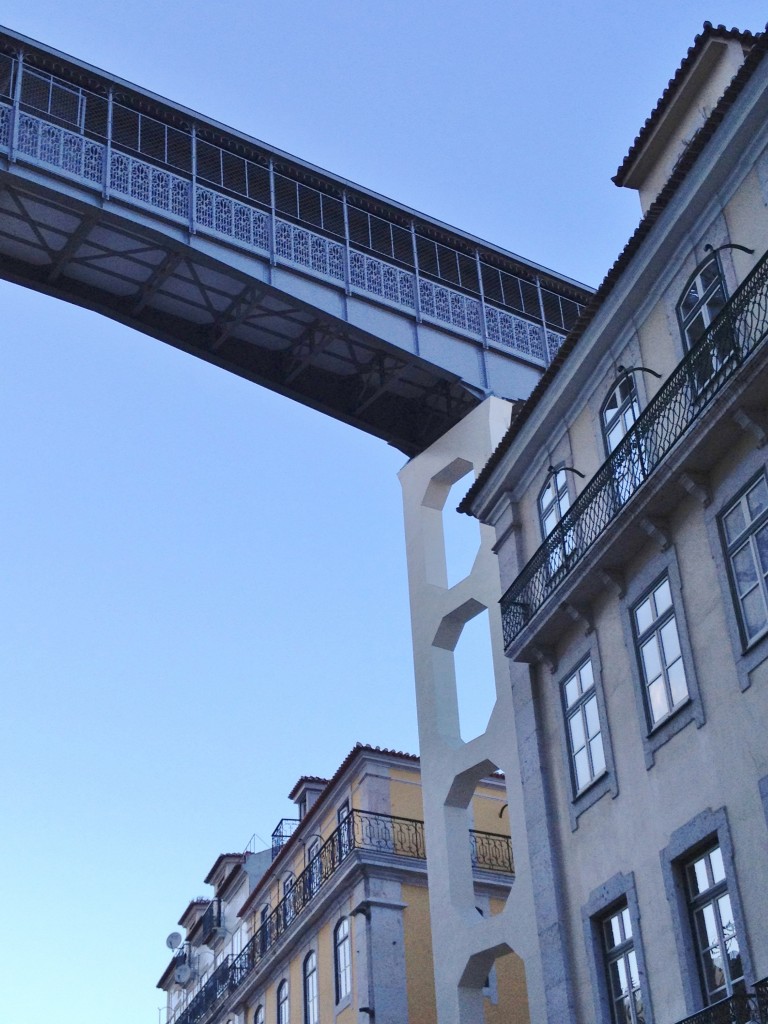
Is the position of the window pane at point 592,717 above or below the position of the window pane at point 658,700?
above

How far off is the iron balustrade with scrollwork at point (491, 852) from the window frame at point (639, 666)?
38.3 feet

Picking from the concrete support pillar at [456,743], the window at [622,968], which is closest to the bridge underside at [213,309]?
the concrete support pillar at [456,743]

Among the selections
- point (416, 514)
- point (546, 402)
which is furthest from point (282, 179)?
point (546, 402)

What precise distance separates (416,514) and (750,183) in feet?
40.7

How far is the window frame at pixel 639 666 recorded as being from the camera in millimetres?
15410

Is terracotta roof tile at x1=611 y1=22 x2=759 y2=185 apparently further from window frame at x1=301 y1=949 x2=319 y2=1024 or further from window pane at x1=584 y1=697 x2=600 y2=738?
window frame at x1=301 y1=949 x2=319 y2=1024

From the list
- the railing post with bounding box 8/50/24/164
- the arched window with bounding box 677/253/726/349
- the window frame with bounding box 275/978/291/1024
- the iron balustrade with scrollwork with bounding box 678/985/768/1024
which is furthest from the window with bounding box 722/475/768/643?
the window frame with bounding box 275/978/291/1024

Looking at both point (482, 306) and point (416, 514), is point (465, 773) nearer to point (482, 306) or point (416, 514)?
point (416, 514)

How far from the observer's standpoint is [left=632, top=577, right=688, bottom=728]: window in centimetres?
1592

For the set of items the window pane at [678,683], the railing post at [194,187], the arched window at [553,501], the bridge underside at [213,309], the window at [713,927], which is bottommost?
the window at [713,927]

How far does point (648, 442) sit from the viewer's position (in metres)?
16.7

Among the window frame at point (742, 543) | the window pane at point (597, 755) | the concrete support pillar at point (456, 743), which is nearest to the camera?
the window frame at point (742, 543)

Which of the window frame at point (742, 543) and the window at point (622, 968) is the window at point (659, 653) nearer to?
the window frame at point (742, 543)

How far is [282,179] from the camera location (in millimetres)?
29922
